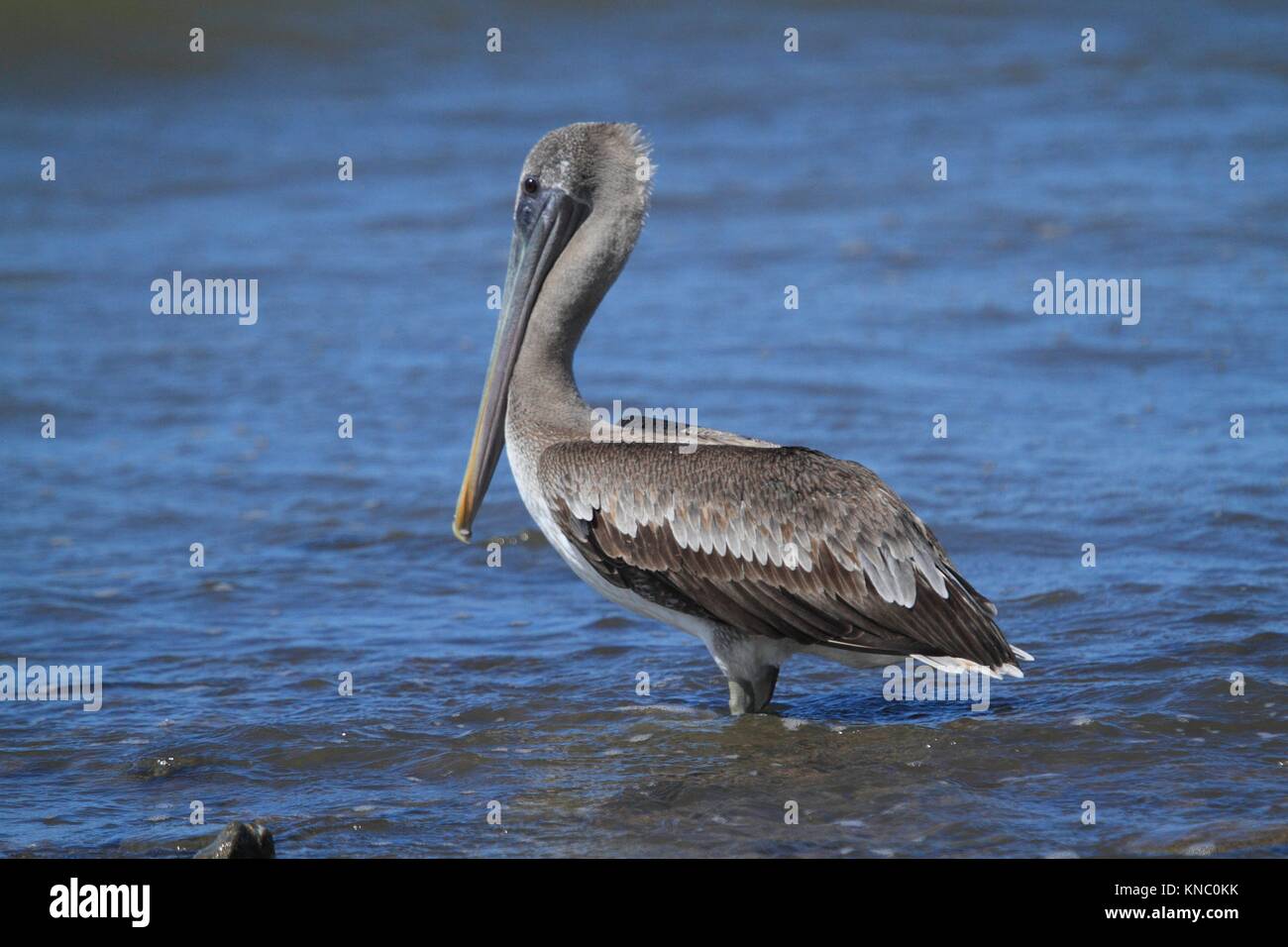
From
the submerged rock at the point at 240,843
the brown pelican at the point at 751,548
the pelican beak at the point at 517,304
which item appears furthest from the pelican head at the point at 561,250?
the submerged rock at the point at 240,843

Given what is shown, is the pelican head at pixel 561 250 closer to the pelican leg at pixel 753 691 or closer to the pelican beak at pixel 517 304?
the pelican beak at pixel 517 304

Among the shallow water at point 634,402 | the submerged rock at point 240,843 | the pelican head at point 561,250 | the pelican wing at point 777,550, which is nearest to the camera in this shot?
the submerged rock at point 240,843

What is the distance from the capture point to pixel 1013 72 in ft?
58.9

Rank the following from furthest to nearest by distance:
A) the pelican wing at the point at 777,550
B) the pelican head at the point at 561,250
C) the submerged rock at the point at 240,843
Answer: the pelican head at the point at 561,250
the pelican wing at the point at 777,550
the submerged rock at the point at 240,843

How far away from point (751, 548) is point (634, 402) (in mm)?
4213

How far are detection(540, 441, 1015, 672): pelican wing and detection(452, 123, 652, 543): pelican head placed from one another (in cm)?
55

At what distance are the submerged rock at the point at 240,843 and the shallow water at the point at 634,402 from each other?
304mm

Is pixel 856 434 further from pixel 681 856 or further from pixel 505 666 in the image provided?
pixel 681 856

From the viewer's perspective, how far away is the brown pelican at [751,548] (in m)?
6.01

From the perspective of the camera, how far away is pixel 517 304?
6672 millimetres

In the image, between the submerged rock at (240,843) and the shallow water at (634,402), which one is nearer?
the submerged rock at (240,843)

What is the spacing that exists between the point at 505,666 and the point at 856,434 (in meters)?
3.40

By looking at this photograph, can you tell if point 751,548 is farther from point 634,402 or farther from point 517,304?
point 634,402

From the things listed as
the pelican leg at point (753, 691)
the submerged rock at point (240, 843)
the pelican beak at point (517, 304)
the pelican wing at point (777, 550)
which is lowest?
the submerged rock at point (240, 843)
